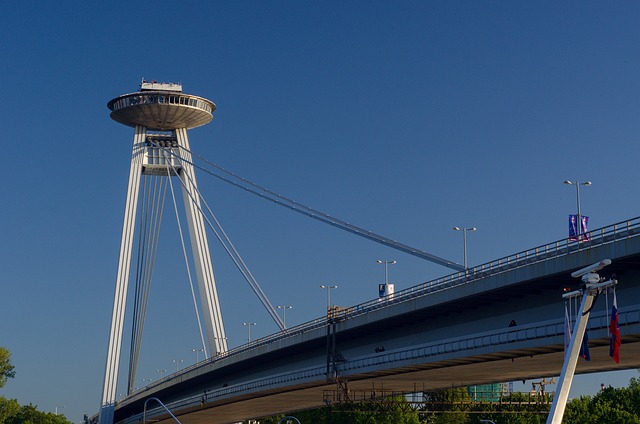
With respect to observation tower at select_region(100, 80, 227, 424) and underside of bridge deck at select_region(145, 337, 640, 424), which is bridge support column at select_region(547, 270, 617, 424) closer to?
underside of bridge deck at select_region(145, 337, 640, 424)

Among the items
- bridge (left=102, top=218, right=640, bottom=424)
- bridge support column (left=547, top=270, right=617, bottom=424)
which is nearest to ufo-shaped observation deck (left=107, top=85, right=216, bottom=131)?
bridge (left=102, top=218, right=640, bottom=424)

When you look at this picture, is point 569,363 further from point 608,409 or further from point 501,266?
point 608,409

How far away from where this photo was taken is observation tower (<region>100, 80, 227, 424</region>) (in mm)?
108250

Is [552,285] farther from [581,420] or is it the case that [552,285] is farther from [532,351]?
[581,420]

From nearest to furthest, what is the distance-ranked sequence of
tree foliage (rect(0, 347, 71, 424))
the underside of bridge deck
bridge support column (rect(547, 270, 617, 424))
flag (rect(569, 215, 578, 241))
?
bridge support column (rect(547, 270, 617, 424)), flag (rect(569, 215, 578, 241)), the underside of bridge deck, tree foliage (rect(0, 347, 71, 424))

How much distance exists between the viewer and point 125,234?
367 ft

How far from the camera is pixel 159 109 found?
119500 mm


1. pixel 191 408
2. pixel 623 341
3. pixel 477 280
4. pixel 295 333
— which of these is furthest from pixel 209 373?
pixel 623 341

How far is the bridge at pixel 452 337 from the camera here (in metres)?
48.5

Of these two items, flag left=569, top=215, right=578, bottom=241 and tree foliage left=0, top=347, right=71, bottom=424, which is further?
tree foliage left=0, top=347, right=71, bottom=424

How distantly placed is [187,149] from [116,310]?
18.6 metres

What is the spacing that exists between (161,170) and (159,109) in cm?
644

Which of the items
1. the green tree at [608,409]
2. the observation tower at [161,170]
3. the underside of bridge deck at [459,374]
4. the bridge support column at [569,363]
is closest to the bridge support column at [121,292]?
the observation tower at [161,170]

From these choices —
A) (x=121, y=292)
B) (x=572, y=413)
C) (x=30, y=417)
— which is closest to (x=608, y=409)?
(x=572, y=413)
